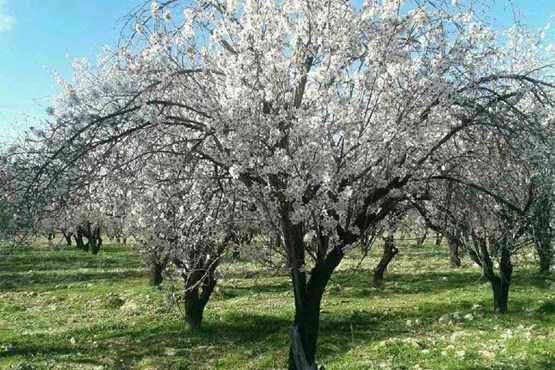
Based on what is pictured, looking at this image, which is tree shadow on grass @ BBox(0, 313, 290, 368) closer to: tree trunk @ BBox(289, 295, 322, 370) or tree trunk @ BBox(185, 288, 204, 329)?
tree trunk @ BBox(185, 288, 204, 329)

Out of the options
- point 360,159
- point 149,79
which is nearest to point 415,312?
point 360,159

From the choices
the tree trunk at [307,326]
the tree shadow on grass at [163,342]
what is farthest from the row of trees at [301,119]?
the tree shadow on grass at [163,342]

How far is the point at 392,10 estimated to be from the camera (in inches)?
388

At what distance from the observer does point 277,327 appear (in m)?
20.0

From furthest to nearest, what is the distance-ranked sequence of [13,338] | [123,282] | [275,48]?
[123,282], [13,338], [275,48]

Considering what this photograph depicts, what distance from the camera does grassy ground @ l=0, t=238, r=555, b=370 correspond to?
15141 millimetres

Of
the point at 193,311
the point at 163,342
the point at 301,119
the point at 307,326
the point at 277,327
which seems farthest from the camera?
the point at 193,311

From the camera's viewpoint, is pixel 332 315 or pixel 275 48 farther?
pixel 332 315

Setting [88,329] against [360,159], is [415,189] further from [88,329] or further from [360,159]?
[88,329]

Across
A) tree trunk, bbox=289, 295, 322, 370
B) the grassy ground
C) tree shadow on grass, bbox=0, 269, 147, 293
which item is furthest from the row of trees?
tree shadow on grass, bbox=0, 269, 147, 293

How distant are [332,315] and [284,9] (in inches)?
563

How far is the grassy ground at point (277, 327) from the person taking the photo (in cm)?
1514

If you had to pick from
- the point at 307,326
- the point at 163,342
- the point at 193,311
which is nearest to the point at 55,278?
the point at 193,311

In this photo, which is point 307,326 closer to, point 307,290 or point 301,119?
point 307,290
